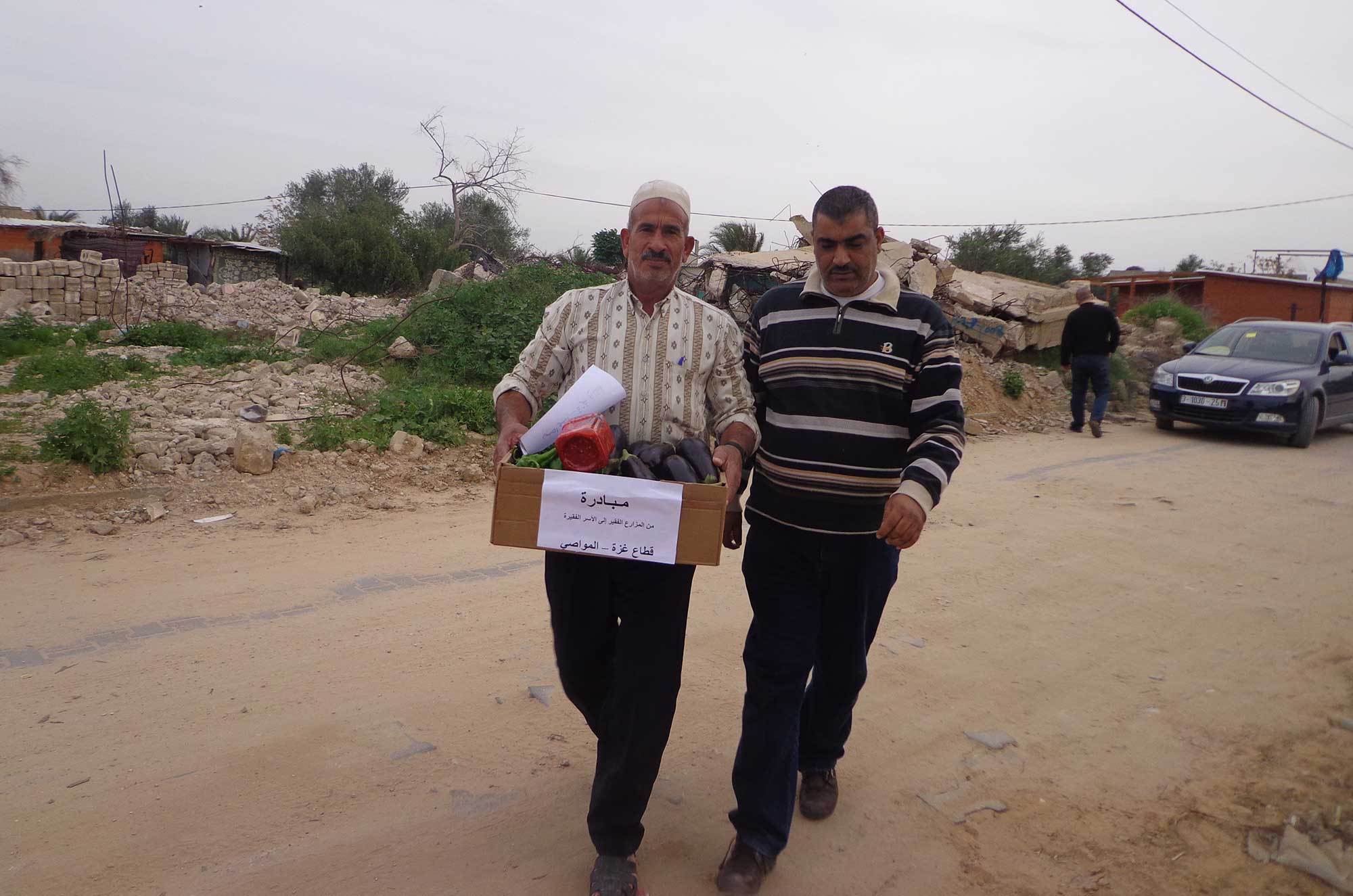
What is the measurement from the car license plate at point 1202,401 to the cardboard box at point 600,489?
1178 cm

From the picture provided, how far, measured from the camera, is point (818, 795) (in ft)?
9.84

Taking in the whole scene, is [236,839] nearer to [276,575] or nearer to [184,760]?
[184,760]

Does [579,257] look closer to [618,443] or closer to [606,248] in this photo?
[606,248]

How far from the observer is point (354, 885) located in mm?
2488

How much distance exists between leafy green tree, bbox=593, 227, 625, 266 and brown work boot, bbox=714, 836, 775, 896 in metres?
18.3

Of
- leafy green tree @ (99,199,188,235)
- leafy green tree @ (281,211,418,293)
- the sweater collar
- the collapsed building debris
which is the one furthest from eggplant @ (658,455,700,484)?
leafy green tree @ (99,199,188,235)

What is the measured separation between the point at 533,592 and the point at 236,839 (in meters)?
2.39

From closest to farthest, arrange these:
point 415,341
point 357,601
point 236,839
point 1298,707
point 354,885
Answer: point 354,885 → point 236,839 → point 1298,707 → point 357,601 → point 415,341

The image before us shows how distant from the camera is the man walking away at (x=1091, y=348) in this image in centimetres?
1152

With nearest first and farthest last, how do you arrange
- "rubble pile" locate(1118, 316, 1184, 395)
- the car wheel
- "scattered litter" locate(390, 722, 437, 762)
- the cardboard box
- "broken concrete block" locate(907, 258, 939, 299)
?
the cardboard box, "scattered litter" locate(390, 722, 437, 762), the car wheel, "broken concrete block" locate(907, 258, 939, 299), "rubble pile" locate(1118, 316, 1184, 395)

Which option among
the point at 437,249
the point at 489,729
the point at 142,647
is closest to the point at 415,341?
the point at 142,647

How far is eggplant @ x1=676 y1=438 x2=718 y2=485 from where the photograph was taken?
7.74ft

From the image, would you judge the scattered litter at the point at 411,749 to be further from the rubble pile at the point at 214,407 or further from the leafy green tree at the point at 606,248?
the leafy green tree at the point at 606,248

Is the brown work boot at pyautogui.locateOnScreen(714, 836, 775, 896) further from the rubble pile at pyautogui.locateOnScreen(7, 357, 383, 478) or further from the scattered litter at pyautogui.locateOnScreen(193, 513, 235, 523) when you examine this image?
the rubble pile at pyautogui.locateOnScreen(7, 357, 383, 478)
